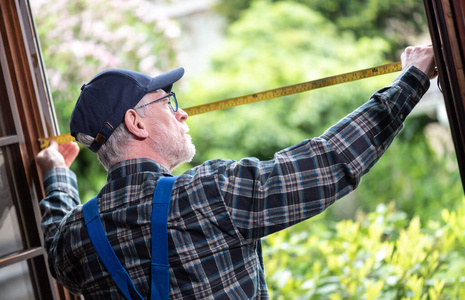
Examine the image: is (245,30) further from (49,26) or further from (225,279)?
(225,279)

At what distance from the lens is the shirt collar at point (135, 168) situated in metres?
1.24

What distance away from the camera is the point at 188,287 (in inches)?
45.3

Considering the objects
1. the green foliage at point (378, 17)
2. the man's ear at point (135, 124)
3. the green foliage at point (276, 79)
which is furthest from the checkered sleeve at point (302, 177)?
the green foliage at point (378, 17)

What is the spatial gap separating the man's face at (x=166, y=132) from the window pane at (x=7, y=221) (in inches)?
28.6

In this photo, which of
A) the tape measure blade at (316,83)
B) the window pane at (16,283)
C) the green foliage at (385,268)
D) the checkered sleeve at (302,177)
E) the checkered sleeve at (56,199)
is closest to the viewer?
the checkered sleeve at (302,177)

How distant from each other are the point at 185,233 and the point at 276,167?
0.84 feet

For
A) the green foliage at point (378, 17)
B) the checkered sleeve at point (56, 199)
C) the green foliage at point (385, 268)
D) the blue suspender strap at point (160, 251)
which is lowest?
the green foliage at point (385, 268)

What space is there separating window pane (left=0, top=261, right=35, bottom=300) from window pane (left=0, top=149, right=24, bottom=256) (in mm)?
61

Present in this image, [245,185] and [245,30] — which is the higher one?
[245,30]

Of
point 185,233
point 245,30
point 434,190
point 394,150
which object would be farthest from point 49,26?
point 185,233

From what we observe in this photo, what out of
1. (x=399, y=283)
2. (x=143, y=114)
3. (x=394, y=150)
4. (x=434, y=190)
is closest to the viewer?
(x=143, y=114)

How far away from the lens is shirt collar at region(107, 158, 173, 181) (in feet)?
4.07

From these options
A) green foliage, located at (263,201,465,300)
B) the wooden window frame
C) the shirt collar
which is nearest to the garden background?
green foliage, located at (263,201,465,300)

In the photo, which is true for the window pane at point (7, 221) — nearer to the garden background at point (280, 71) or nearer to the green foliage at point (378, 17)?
the garden background at point (280, 71)
